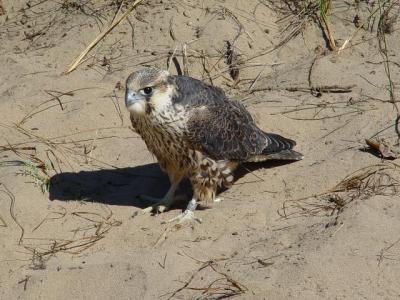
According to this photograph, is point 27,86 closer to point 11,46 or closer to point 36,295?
point 11,46

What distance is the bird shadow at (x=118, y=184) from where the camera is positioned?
220 inches

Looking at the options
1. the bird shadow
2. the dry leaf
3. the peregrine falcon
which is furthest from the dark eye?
the dry leaf

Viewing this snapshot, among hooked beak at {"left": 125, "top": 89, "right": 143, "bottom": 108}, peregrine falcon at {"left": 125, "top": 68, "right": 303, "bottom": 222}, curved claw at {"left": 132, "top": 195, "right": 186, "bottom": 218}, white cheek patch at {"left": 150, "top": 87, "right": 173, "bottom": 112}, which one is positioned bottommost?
curved claw at {"left": 132, "top": 195, "right": 186, "bottom": 218}

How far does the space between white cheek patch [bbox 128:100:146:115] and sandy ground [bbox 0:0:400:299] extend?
30.7 inches

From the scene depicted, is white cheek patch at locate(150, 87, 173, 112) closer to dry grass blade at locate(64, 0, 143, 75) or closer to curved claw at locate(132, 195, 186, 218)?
curved claw at locate(132, 195, 186, 218)

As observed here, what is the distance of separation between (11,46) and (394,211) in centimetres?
412

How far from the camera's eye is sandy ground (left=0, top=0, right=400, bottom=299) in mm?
4406

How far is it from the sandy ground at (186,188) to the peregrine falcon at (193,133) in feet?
0.55

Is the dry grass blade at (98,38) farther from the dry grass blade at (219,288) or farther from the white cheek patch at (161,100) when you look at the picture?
the dry grass blade at (219,288)

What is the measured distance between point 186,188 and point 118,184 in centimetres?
49

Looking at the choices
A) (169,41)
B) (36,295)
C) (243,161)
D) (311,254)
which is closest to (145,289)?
(36,295)

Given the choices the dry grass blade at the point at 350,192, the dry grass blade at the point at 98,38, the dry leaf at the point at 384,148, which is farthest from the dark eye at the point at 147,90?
the dry grass blade at the point at 98,38

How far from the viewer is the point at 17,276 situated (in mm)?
4652

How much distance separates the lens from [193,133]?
5.02m
